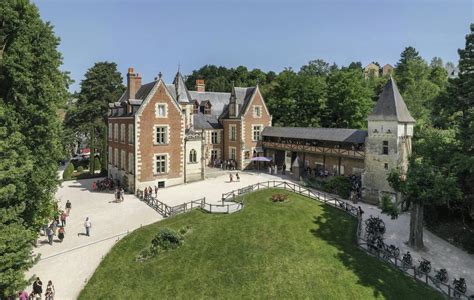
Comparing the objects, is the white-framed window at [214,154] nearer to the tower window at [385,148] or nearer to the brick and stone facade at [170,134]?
the brick and stone facade at [170,134]

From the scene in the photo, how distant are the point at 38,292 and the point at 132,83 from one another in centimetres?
2474

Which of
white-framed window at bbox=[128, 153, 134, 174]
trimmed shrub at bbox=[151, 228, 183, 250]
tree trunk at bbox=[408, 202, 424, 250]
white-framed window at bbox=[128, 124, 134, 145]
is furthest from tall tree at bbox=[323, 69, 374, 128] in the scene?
trimmed shrub at bbox=[151, 228, 183, 250]

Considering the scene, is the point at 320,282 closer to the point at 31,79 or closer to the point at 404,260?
the point at 404,260

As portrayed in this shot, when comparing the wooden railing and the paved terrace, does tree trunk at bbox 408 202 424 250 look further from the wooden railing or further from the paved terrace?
the wooden railing

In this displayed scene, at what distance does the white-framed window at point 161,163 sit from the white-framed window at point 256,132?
1454 centimetres

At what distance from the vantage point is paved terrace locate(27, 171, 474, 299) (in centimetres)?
1858

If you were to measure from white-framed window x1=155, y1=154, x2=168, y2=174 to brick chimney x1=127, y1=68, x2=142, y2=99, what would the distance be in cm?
769

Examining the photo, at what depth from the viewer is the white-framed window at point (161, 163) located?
34200 millimetres

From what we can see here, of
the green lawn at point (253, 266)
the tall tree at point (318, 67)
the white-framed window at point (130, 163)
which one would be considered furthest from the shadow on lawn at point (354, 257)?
the tall tree at point (318, 67)

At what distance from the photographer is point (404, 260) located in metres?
19.6

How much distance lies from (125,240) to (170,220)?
12.3 ft

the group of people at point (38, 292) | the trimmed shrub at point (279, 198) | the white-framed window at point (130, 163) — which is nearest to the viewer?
the group of people at point (38, 292)

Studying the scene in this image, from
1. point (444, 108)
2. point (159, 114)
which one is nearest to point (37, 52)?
point (159, 114)

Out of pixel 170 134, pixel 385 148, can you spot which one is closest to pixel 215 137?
pixel 170 134
